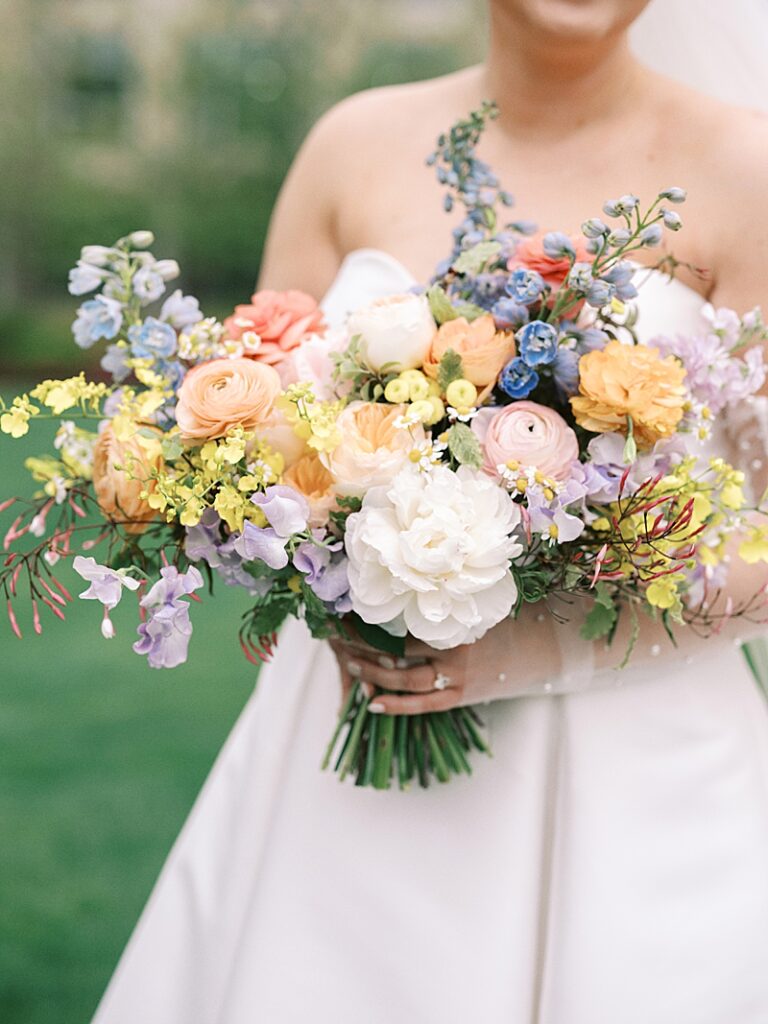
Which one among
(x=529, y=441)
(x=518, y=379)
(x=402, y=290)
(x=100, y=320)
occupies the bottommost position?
(x=529, y=441)

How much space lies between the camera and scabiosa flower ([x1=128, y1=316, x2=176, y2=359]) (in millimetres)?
1789

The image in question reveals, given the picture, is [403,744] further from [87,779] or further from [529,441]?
[87,779]

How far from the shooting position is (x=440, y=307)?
1720 millimetres

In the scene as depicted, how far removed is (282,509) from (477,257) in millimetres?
535

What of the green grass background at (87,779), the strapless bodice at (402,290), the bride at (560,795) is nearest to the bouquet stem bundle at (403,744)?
the bride at (560,795)

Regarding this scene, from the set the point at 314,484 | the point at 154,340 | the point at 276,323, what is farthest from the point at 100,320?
the point at 314,484

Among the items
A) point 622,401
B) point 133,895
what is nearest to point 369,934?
point 622,401

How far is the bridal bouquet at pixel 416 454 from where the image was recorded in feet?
4.99

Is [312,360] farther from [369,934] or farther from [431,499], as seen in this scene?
[369,934]

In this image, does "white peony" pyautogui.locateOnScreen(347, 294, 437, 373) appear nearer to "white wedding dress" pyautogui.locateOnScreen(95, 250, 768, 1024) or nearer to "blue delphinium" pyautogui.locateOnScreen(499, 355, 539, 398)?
"blue delphinium" pyautogui.locateOnScreen(499, 355, 539, 398)

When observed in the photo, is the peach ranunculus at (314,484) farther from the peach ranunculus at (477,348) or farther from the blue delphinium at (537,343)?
the blue delphinium at (537,343)

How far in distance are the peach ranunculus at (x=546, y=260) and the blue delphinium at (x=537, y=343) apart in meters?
0.10

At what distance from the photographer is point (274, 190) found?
19.7 m

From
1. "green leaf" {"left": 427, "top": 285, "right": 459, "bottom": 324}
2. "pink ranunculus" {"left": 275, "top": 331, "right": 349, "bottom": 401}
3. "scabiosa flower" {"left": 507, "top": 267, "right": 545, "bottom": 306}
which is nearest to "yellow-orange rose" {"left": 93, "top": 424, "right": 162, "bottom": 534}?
"pink ranunculus" {"left": 275, "top": 331, "right": 349, "bottom": 401}
